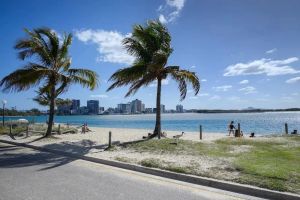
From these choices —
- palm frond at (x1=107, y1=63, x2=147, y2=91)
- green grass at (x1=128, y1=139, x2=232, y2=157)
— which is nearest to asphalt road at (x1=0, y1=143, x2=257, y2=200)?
green grass at (x1=128, y1=139, x2=232, y2=157)

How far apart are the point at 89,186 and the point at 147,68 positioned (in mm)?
13001

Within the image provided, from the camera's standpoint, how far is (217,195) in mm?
7590

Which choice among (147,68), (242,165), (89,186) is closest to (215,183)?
(242,165)

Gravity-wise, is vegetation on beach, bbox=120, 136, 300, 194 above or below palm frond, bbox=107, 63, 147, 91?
below

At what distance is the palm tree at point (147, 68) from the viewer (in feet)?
68.2

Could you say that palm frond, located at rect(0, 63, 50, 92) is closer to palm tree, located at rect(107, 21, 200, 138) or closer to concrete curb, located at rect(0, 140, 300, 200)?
palm tree, located at rect(107, 21, 200, 138)

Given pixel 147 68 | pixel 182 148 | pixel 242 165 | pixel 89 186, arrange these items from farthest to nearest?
pixel 147 68
pixel 182 148
pixel 242 165
pixel 89 186

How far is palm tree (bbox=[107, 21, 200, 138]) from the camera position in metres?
20.8

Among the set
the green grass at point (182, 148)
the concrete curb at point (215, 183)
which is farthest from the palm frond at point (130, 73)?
the concrete curb at point (215, 183)

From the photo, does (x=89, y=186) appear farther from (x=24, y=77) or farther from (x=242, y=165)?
(x=24, y=77)

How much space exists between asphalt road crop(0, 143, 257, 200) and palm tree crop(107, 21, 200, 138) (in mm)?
10488

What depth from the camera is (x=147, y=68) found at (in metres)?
20.4

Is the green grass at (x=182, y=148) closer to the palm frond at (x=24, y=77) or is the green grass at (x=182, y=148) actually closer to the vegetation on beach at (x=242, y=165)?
the vegetation on beach at (x=242, y=165)

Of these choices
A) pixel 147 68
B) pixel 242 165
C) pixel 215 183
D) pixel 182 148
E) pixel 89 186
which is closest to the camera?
pixel 89 186
